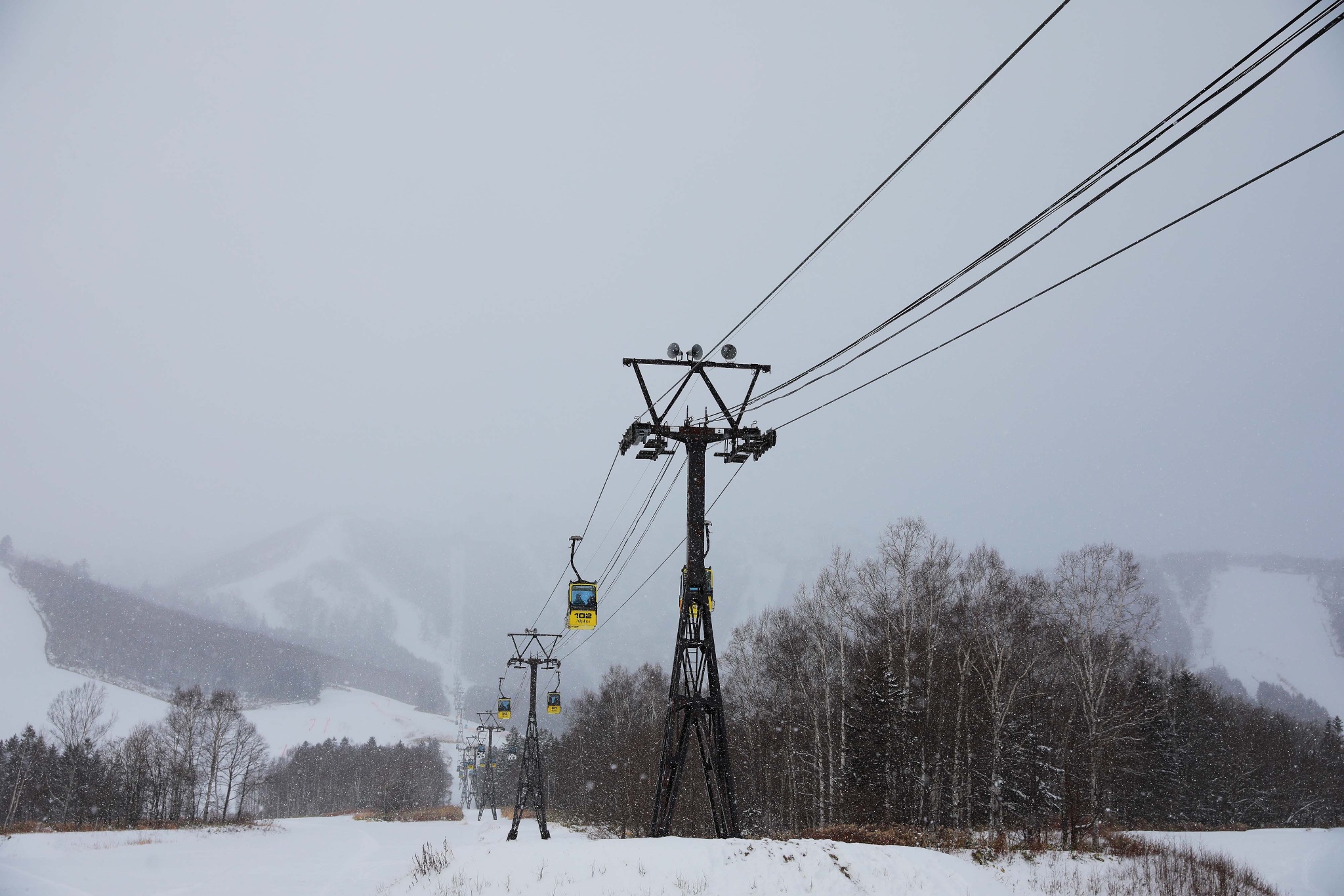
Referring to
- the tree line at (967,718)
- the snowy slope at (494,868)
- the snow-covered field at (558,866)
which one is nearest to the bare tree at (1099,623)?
the tree line at (967,718)

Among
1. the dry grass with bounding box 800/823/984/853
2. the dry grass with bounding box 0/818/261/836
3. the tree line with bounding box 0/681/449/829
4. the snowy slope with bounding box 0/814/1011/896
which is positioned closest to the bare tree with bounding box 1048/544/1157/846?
the dry grass with bounding box 800/823/984/853

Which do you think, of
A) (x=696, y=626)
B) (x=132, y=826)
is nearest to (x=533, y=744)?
(x=696, y=626)

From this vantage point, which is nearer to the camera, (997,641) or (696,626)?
(696,626)

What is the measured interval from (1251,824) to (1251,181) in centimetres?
6588

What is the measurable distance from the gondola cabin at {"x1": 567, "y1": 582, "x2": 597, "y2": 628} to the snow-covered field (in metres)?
6.69

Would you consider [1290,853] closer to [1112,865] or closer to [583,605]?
[1112,865]

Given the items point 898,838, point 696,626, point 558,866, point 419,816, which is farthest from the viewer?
point 419,816

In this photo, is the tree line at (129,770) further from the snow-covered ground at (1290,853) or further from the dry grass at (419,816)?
the snow-covered ground at (1290,853)

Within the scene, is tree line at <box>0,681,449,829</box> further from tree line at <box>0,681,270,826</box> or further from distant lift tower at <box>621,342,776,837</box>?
distant lift tower at <box>621,342,776,837</box>

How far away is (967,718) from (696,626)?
2346 centimetres

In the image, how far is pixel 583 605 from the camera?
24359mm

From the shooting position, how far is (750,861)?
41.9ft

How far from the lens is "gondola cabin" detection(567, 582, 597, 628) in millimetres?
23875

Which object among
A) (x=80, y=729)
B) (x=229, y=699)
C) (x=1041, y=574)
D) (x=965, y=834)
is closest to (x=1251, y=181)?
(x=965, y=834)
